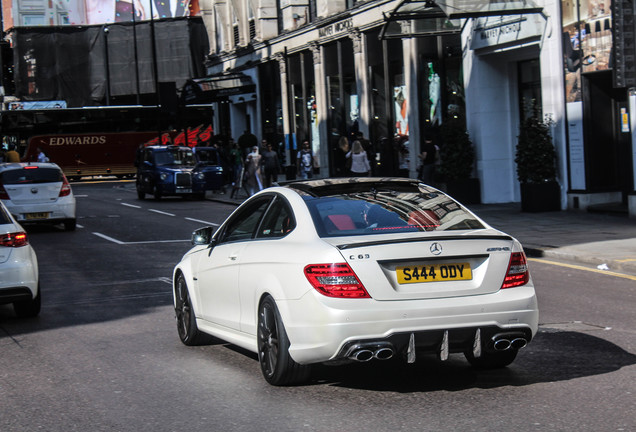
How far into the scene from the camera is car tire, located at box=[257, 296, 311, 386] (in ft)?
22.8

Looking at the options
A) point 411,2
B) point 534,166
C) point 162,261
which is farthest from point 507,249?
point 411,2

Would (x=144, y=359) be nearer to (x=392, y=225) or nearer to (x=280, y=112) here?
(x=392, y=225)

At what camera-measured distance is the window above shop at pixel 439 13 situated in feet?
75.6

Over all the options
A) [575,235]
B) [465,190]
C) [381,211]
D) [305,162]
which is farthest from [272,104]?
[381,211]

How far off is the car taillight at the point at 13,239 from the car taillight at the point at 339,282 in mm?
5268

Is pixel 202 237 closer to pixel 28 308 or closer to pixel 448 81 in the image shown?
pixel 28 308

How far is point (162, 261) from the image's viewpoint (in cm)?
1683

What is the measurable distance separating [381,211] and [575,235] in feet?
36.2

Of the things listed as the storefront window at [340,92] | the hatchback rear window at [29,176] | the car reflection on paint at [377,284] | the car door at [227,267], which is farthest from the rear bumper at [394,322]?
the storefront window at [340,92]

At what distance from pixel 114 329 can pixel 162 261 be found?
6616 millimetres

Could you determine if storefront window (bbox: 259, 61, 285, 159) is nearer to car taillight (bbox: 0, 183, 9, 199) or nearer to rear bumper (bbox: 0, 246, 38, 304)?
car taillight (bbox: 0, 183, 9, 199)

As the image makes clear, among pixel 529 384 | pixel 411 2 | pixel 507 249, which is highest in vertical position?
pixel 411 2

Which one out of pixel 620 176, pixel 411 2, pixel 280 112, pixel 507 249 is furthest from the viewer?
pixel 280 112

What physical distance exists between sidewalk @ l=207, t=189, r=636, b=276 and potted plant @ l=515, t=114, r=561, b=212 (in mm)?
421
